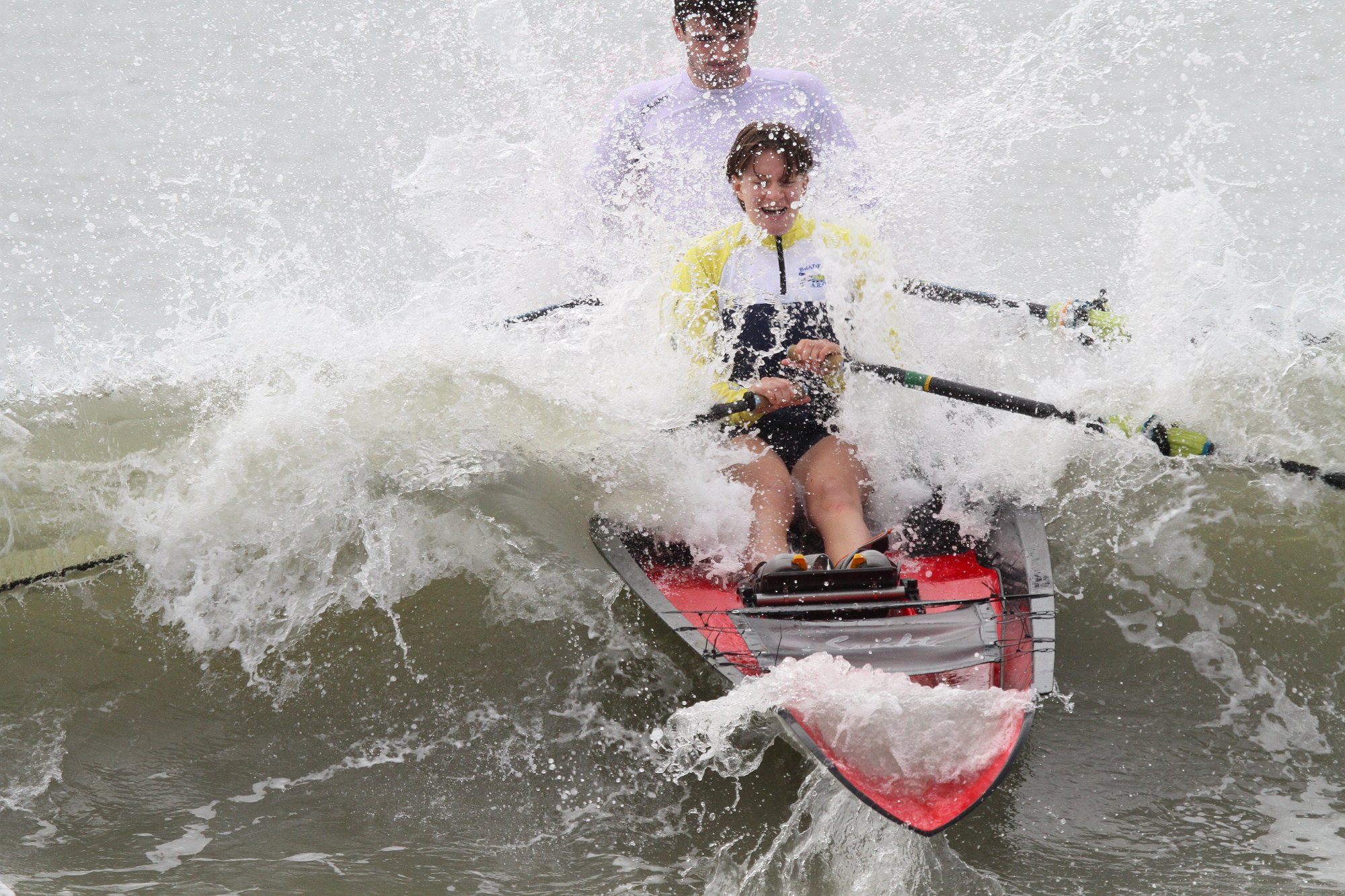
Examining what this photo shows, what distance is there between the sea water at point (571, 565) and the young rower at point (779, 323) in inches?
5.4

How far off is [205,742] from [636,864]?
140 centimetres

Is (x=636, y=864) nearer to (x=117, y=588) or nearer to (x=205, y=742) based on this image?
(x=205, y=742)

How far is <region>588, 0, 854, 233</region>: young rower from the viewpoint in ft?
Result: 14.4

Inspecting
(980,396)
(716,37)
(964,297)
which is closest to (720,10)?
(716,37)

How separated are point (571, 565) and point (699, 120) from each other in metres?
1.93

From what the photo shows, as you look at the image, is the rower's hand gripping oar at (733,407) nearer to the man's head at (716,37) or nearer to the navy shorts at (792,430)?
the navy shorts at (792,430)

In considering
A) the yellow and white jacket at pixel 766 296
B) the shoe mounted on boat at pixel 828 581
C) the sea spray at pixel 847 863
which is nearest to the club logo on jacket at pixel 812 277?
the yellow and white jacket at pixel 766 296

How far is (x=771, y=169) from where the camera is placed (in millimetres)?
3414

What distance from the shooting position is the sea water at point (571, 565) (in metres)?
2.84

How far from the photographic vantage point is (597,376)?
155 inches

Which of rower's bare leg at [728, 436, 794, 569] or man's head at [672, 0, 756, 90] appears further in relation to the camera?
man's head at [672, 0, 756, 90]

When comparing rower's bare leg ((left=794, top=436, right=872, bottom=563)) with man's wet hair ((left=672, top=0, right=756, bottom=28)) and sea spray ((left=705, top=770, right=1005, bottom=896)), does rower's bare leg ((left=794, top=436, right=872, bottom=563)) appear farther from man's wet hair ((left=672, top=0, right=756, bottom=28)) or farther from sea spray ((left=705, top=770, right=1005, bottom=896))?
man's wet hair ((left=672, top=0, right=756, bottom=28))

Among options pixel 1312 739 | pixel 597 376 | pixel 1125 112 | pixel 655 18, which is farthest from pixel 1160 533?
pixel 1125 112

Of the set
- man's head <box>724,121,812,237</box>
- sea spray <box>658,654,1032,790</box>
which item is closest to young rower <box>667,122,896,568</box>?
man's head <box>724,121,812,237</box>
